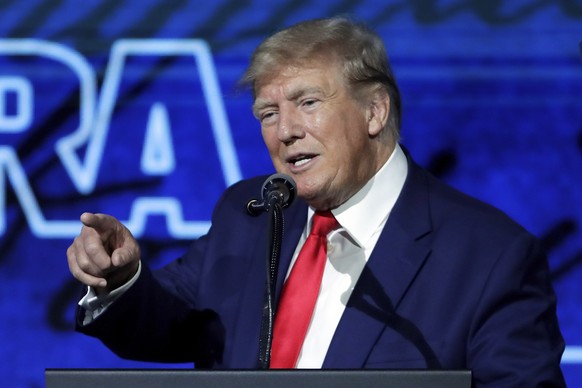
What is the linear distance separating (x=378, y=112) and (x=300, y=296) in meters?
0.43

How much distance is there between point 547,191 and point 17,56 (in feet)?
4.87

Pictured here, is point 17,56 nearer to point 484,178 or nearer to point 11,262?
point 11,262

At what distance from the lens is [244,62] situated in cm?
293

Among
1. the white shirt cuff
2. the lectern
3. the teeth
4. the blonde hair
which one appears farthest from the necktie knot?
the lectern

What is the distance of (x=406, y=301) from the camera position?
1.94 m

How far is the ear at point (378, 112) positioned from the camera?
2184mm

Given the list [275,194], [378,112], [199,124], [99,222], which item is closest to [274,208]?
[275,194]

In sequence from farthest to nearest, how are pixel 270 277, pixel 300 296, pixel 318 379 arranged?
pixel 300 296, pixel 270 277, pixel 318 379

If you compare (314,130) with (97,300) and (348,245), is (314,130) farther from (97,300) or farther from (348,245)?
(97,300)

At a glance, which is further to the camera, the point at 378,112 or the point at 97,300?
the point at 378,112

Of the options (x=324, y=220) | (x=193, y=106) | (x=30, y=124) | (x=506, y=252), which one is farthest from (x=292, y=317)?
(x=30, y=124)

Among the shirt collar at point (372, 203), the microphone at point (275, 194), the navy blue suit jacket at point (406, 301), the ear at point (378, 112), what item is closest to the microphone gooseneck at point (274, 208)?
the microphone at point (275, 194)

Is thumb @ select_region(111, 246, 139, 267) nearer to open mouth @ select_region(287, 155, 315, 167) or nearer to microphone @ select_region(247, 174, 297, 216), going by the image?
microphone @ select_region(247, 174, 297, 216)

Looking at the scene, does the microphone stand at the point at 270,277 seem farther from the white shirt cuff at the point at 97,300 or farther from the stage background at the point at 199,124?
the stage background at the point at 199,124
